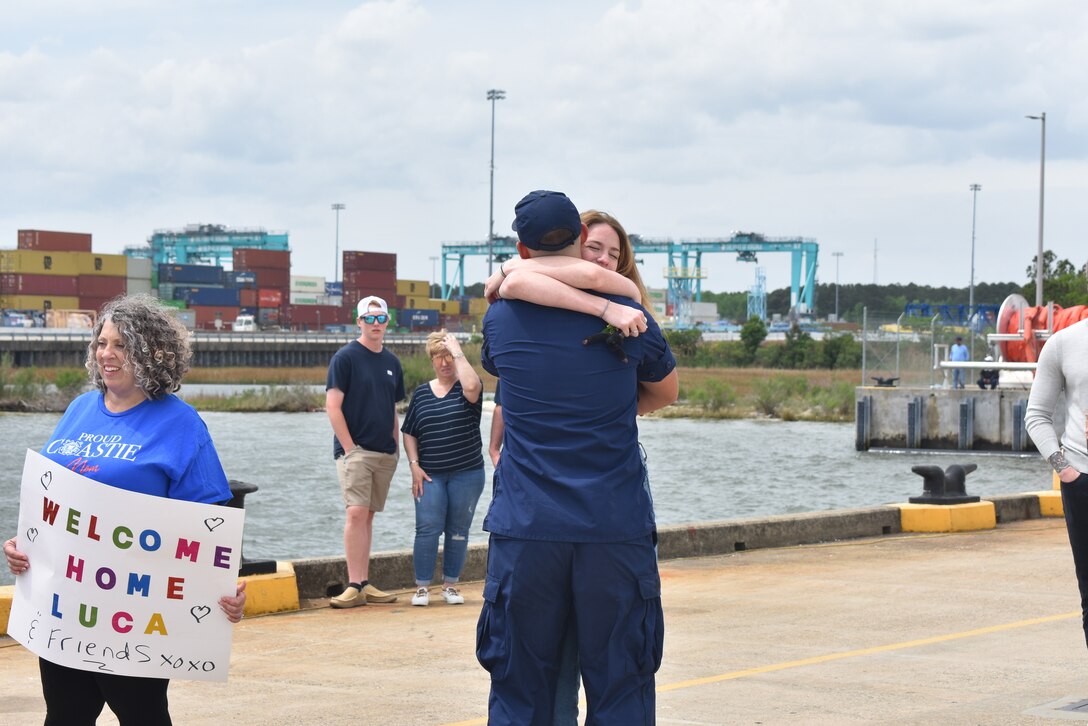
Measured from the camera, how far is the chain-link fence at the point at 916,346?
46250 mm

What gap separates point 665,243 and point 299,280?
56.0 metres

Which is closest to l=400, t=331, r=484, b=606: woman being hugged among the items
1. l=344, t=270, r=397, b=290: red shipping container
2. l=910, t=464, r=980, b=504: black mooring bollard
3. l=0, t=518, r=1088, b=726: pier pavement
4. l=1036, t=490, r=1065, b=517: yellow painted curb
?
l=0, t=518, r=1088, b=726: pier pavement

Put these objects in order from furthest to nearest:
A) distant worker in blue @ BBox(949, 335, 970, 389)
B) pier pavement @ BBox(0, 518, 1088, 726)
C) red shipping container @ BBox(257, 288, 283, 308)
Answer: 1. red shipping container @ BBox(257, 288, 283, 308)
2. distant worker in blue @ BBox(949, 335, 970, 389)
3. pier pavement @ BBox(0, 518, 1088, 726)

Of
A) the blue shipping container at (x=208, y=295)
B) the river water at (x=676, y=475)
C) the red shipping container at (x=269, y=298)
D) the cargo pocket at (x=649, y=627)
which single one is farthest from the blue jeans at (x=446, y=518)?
the red shipping container at (x=269, y=298)

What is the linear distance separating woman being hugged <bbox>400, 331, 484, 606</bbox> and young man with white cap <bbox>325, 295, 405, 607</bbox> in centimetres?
18

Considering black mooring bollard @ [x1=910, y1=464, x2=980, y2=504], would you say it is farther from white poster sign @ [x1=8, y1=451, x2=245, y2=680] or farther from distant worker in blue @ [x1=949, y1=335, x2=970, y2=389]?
distant worker in blue @ [x1=949, y1=335, x2=970, y2=389]

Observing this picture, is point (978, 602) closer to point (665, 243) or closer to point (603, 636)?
point (603, 636)

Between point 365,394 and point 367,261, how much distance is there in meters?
162

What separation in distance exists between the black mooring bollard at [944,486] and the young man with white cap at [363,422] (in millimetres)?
6583

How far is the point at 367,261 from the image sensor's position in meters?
170

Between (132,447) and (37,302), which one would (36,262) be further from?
(132,447)

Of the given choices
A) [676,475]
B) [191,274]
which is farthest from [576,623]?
[191,274]

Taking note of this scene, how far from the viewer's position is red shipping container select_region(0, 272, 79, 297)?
137 meters

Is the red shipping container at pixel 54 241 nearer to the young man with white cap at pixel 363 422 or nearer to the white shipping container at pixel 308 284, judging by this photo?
the white shipping container at pixel 308 284
